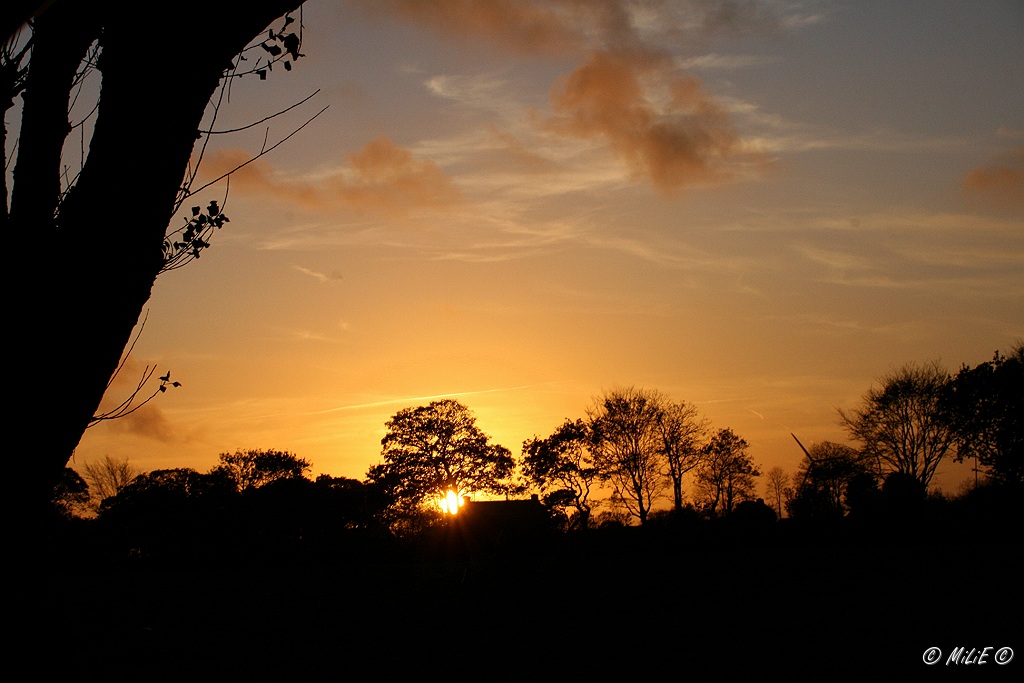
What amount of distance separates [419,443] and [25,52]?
5599 cm

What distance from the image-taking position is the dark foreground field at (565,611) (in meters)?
13.2

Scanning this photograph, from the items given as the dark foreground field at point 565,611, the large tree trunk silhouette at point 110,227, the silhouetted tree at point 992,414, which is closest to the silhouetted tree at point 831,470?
the silhouetted tree at point 992,414

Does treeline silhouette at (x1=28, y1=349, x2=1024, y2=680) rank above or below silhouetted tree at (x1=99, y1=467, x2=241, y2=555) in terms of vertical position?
below

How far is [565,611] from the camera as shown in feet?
61.5

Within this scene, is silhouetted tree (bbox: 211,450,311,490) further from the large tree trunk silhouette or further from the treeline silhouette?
the large tree trunk silhouette

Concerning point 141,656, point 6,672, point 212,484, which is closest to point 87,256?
point 6,672

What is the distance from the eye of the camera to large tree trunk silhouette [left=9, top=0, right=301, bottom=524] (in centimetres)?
254

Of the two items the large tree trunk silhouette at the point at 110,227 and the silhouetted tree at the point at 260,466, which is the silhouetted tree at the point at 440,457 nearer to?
the silhouetted tree at the point at 260,466

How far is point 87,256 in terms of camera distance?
2.61 meters

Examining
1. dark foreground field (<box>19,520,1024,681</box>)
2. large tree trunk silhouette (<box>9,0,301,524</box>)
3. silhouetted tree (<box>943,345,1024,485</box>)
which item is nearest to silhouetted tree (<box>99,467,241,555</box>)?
dark foreground field (<box>19,520,1024,681</box>)

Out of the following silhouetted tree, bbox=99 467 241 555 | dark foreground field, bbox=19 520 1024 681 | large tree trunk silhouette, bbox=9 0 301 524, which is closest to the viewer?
large tree trunk silhouette, bbox=9 0 301 524

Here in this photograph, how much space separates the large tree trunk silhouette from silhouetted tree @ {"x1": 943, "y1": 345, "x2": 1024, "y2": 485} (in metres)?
56.6

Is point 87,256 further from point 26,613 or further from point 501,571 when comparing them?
point 501,571

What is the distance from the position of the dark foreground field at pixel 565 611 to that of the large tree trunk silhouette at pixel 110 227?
1.04 metres
